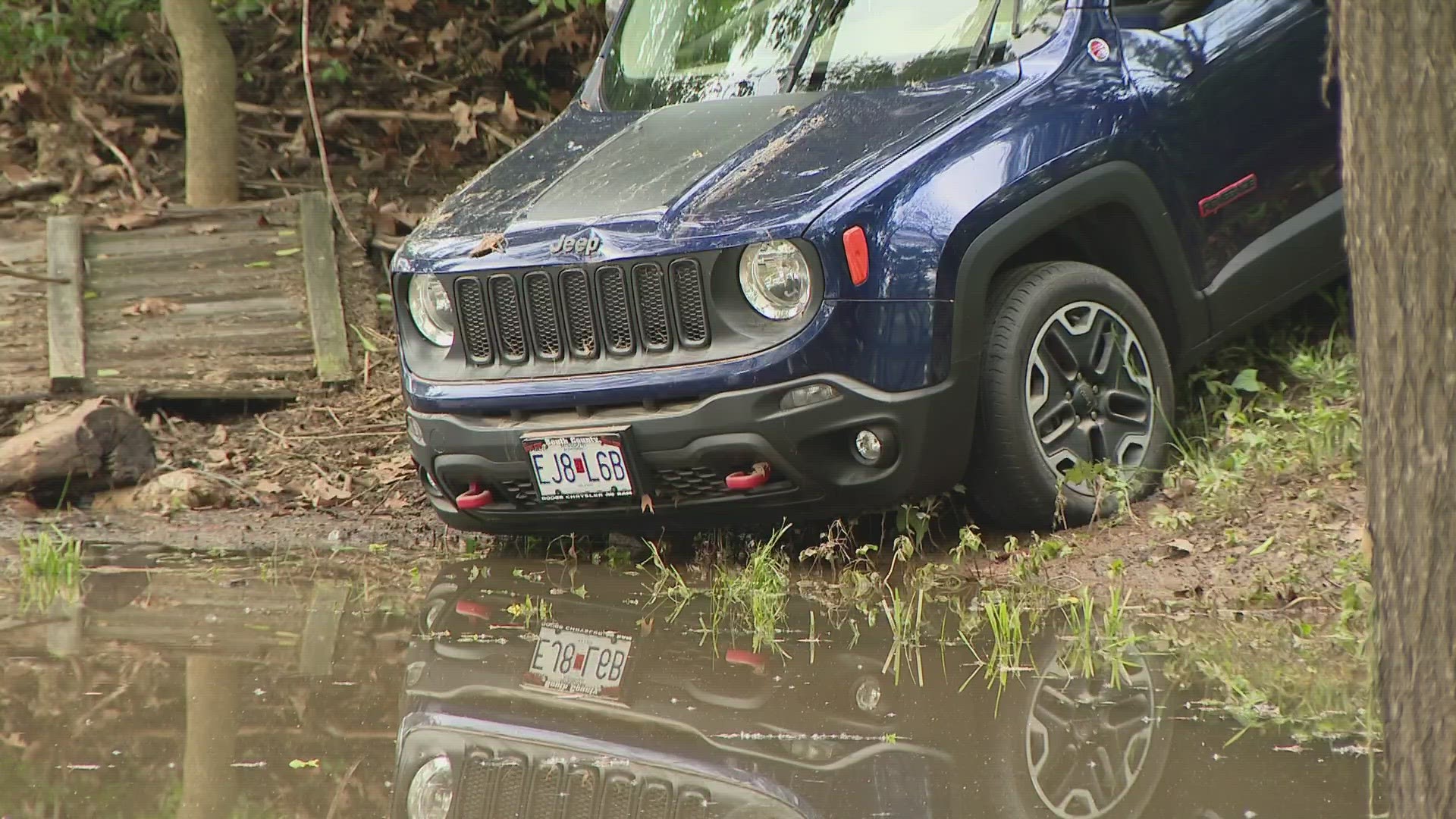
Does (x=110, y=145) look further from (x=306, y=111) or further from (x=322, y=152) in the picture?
(x=322, y=152)

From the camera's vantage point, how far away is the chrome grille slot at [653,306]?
185 inches

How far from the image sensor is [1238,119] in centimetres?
538

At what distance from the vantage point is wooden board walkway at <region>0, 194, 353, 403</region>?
7.59 metres

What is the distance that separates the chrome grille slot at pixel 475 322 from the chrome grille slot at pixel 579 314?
0.28 meters

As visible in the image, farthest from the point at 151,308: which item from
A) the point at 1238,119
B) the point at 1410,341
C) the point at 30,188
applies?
the point at 1410,341

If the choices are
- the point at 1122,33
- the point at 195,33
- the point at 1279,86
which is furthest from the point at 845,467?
the point at 195,33

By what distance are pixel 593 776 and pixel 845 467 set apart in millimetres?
1714

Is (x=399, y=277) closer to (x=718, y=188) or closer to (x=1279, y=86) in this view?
(x=718, y=188)

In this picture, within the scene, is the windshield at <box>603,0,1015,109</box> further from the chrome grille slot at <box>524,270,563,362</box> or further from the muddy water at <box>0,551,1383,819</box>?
the muddy water at <box>0,551,1383,819</box>

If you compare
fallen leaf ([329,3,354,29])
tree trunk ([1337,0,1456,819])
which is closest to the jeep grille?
tree trunk ([1337,0,1456,819])

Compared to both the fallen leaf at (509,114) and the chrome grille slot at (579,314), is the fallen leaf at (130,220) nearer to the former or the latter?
the fallen leaf at (509,114)

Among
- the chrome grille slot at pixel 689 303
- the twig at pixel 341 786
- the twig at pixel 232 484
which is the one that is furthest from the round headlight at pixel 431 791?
the twig at pixel 232 484

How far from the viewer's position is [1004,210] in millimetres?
4734

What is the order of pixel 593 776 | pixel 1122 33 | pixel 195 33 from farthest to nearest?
pixel 195 33 < pixel 1122 33 < pixel 593 776
